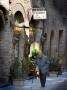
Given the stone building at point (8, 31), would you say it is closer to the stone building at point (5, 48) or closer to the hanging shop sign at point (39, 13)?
the stone building at point (5, 48)

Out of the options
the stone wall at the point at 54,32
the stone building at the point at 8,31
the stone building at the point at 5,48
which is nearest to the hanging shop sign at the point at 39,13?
the stone building at the point at 8,31

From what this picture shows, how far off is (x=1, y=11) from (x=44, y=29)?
8.77 metres

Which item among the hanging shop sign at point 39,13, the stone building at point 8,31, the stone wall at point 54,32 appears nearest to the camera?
the stone building at point 8,31

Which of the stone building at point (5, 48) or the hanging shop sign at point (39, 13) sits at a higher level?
the hanging shop sign at point (39, 13)

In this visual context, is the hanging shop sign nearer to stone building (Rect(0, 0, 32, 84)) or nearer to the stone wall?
stone building (Rect(0, 0, 32, 84))

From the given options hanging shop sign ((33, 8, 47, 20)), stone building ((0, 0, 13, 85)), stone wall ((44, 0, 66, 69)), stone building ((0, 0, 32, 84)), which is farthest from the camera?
stone wall ((44, 0, 66, 69))

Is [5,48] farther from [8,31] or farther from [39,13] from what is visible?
[39,13]

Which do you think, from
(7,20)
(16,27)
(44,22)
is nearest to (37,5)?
(44,22)

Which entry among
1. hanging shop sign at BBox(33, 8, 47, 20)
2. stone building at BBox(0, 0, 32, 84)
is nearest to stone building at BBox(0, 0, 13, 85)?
stone building at BBox(0, 0, 32, 84)

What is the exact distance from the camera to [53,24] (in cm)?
3369

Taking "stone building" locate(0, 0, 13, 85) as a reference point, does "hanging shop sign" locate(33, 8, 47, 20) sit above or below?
above

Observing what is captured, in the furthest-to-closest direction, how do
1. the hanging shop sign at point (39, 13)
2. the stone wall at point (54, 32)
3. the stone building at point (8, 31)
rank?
the stone wall at point (54, 32), the hanging shop sign at point (39, 13), the stone building at point (8, 31)

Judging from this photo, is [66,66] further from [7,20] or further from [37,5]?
[7,20]

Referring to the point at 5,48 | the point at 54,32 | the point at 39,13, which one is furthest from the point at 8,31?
the point at 54,32
